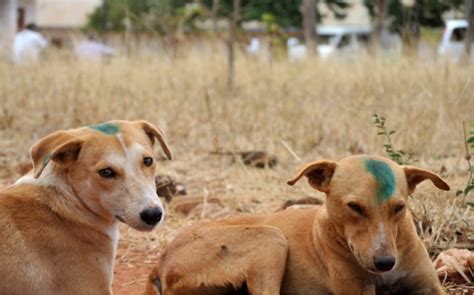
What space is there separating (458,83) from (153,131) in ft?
22.2

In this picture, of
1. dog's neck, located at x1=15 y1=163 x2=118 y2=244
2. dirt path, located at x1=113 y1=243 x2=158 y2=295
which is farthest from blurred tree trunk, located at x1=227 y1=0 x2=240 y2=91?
dog's neck, located at x1=15 y1=163 x2=118 y2=244

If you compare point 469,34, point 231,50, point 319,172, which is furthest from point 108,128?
point 469,34

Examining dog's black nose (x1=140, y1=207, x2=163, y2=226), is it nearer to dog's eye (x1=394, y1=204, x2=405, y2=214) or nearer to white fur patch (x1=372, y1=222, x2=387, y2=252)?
white fur patch (x1=372, y1=222, x2=387, y2=252)

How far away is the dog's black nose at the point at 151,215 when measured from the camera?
4012 millimetres

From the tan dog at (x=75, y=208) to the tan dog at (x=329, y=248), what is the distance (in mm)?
582

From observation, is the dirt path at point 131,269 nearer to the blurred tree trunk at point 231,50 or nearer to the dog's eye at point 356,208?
the dog's eye at point 356,208

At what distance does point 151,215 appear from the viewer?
4.02 m

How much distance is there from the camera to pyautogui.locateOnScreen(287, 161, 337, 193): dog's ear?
443 centimetres

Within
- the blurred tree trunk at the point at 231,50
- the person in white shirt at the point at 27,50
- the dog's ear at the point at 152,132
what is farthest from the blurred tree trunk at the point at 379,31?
the dog's ear at the point at 152,132

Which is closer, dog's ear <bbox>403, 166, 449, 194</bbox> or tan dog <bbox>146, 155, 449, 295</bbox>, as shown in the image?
tan dog <bbox>146, 155, 449, 295</bbox>

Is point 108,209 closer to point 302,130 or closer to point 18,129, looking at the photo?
point 302,130

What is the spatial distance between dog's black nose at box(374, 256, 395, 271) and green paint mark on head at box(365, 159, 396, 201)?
11.8 inches

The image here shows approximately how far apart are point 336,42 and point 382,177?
29.5m

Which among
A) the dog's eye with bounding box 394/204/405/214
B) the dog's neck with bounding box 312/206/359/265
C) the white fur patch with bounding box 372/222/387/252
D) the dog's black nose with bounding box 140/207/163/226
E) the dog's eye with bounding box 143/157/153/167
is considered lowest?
the dog's neck with bounding box 312/206/359/265
